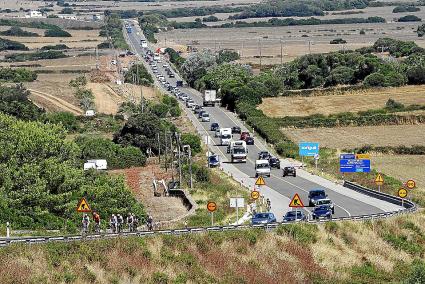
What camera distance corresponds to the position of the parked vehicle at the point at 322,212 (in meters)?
48.6

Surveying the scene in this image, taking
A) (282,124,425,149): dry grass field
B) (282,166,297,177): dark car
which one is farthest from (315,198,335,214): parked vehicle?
(282,124,425,149): dry grass field

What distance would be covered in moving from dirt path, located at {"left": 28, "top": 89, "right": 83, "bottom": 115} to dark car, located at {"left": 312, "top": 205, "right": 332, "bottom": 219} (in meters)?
69.8

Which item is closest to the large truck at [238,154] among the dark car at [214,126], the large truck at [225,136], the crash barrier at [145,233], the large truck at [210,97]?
the large truck at [225,136]

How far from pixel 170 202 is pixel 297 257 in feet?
69.1

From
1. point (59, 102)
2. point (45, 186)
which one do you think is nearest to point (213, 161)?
point (45, 186)

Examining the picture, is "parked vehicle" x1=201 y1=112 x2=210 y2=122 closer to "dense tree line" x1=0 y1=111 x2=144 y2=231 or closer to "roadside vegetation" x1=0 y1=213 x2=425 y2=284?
"dense tree line" x1=0 y1=111 x2=144 y2=231

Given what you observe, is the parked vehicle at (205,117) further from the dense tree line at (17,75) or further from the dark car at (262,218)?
the dark car at (262,218)

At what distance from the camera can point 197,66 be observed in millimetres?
164125

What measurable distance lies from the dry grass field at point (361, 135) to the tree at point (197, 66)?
5798 centimetres

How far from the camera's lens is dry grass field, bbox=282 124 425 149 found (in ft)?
300

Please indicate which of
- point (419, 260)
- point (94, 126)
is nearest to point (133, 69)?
point (94, 126)

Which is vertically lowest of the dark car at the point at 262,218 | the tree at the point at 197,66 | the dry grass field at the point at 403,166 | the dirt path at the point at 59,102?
the tree at the point at 197,66

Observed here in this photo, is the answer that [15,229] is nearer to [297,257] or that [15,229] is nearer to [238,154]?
[297,257]

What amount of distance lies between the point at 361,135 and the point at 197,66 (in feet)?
227
